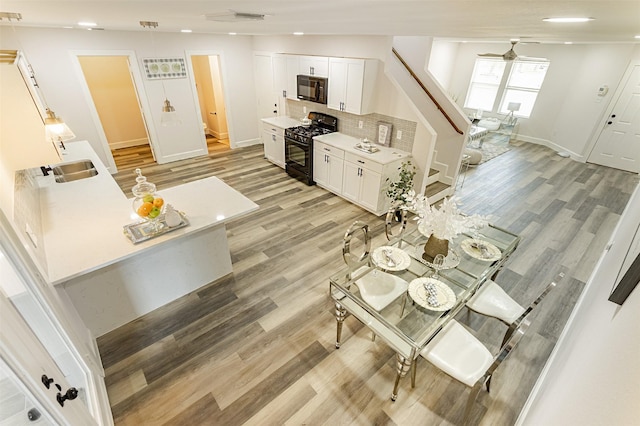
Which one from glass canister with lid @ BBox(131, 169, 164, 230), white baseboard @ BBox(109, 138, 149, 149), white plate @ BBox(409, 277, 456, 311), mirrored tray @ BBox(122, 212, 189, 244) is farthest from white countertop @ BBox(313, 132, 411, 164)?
white baseboard @ BBox(109, 138, 149, 149)

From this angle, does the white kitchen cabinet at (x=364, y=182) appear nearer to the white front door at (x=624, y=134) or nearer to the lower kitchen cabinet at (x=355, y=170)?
the lower kitchen cabinet at (x=355, y=170)

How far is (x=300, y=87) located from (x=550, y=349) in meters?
5.06

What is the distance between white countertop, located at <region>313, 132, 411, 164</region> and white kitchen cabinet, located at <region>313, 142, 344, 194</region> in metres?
0.10

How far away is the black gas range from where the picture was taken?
5.10 metres

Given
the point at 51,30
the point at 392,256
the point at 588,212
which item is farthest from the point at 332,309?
the point at 51,30

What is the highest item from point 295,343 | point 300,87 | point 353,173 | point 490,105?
point 300,87

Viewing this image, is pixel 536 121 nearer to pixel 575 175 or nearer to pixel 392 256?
pixel 575 175

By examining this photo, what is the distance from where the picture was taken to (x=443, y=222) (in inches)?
87.7

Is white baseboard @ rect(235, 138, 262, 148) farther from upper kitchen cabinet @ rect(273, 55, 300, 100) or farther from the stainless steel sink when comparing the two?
the stainless steel sink

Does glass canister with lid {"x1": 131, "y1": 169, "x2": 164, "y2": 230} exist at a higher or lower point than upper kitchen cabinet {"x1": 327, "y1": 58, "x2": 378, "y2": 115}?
lower

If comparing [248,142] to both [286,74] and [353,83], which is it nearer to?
[286,74]

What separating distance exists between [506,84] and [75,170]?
1002 centimetres

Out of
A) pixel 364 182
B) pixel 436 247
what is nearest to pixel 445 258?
pixel 436 247

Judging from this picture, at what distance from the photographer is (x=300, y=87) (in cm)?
526
